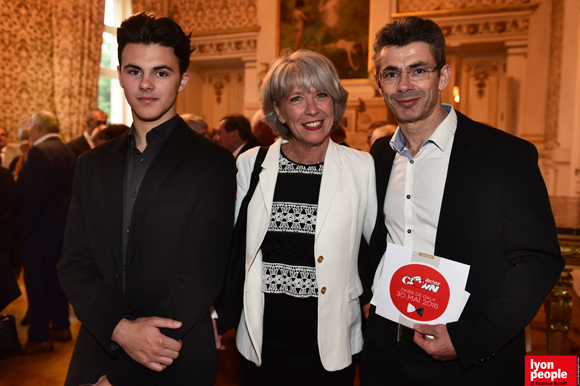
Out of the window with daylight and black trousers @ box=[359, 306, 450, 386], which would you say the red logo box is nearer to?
black trousers @ box=[359, 306, 450, 386]

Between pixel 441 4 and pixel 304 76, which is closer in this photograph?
pixel 304 76

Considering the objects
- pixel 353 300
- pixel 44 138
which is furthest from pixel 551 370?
pixel 44 138

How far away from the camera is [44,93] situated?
325 inches

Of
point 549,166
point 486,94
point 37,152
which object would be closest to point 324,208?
point 37,152

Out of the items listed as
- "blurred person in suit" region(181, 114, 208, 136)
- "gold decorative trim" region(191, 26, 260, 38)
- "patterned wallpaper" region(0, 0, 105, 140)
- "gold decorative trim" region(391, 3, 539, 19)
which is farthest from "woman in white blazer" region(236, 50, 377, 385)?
"gold decorative trim" region(191, 26, 260, 38)

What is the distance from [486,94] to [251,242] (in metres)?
9.17

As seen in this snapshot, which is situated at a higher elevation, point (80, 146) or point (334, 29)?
point (334, 29)

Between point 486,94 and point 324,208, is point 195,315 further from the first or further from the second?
point 486,94

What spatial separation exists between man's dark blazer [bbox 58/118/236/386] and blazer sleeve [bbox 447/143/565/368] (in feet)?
2.79

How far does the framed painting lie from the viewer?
381 inches

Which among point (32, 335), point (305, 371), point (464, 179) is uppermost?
point (464, 179)

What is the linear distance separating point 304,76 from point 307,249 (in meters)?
0.75

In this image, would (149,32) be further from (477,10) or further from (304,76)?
(477,10)

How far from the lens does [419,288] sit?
151cm
